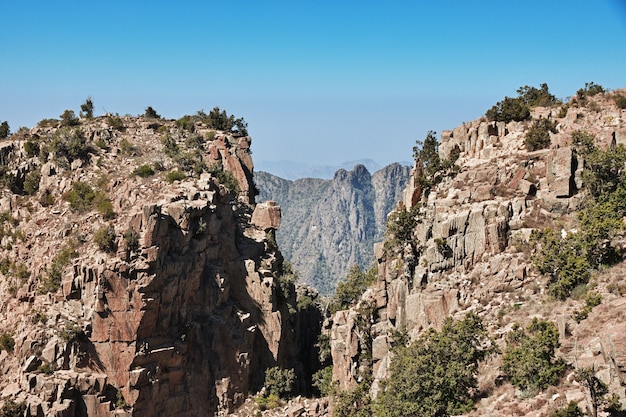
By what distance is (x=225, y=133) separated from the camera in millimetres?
82188

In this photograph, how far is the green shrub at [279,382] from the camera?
62281 millimetres

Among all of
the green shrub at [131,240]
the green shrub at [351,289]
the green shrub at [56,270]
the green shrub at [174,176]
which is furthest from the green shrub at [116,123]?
the green shrub at [351,289]

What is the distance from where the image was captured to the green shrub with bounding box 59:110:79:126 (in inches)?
2886

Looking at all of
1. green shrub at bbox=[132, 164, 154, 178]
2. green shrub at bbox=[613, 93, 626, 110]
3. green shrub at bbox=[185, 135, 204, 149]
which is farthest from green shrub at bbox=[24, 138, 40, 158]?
green shrub at bbox=[613, 93, 626, 110]

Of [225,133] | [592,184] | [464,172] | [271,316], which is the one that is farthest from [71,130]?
[592,184]

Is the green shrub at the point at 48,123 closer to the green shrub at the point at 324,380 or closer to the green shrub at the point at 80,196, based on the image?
the green shrub at the point at 80,196

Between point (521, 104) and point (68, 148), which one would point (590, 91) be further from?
point (68, 148)

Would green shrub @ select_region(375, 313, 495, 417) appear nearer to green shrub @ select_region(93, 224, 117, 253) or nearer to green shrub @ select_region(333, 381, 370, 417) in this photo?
green shrub @ select_region(333, 381, 370, 417)

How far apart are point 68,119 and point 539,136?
52.1 m

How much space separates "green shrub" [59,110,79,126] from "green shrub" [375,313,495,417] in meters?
49.6

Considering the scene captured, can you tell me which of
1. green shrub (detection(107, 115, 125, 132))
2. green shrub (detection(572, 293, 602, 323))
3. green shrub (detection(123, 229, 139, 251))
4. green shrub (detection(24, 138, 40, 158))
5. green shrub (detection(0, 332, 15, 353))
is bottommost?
green shrub (detection(0, 332, 15, 353))

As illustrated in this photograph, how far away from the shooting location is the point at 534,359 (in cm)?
3619

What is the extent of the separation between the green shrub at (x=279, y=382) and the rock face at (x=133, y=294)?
5.34ft

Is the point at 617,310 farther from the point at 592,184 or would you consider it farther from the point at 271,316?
the point at 271,316
